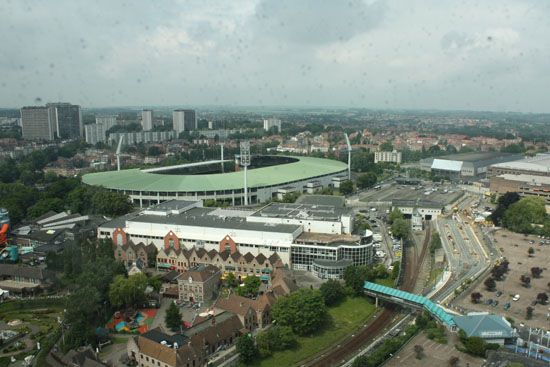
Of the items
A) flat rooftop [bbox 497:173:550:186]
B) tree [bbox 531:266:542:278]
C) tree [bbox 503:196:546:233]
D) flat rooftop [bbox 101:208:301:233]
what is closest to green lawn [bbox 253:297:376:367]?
flat rooftop [bbox 101:208:301:233]

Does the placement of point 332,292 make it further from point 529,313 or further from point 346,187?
point 346,187

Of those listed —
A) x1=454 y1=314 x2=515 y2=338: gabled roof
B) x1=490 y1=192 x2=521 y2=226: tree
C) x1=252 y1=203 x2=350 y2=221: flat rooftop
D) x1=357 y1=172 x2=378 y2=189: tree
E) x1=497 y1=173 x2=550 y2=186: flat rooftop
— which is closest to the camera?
x1=454 y1=314 x2=515 y2=338: gabled roof

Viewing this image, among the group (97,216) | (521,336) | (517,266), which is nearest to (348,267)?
(521,336)

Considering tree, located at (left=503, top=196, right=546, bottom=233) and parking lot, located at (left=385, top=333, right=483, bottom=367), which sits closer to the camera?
parking lot, located at (left=385, top=333, right=483, bottom=367)

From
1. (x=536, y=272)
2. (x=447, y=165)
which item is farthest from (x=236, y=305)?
(x=447, y=165)

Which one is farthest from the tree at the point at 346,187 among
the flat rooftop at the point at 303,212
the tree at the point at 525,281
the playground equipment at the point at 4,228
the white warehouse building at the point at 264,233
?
the playground equipment at the point at 4,228

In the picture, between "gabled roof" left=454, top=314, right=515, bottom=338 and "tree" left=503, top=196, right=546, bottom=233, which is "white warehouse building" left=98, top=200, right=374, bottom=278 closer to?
"gabled roof" left=454, top=314, right=515, bottom=338

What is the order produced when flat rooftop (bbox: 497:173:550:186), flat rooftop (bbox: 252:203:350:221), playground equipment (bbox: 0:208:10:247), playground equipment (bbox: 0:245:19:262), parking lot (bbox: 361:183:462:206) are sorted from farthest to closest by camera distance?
1. parking lot (bbox: 361:183:462:206)
2. flat rooftop (bbox: 497:173:550:186)
3. playground equipment (bbox: 0:208:10:247)
4. flat rooftop (bbox: 252:203:350:221)
5. playground equipment (bbox: 0:245:19:262)
